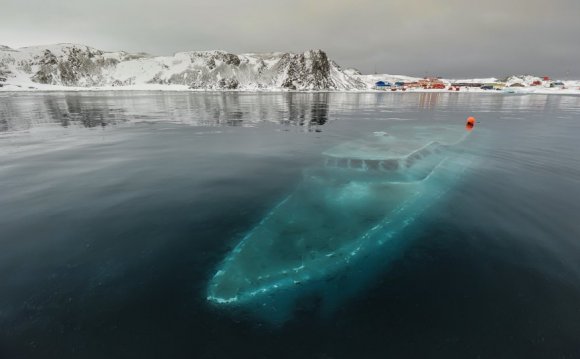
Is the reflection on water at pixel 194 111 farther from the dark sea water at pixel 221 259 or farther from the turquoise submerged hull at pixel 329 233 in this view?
the dark sea water at pixel 221 259

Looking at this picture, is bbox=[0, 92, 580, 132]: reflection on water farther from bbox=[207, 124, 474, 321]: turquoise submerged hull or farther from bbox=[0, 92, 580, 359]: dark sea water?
bbox=[0, 92, 580, 359]: dark sea water

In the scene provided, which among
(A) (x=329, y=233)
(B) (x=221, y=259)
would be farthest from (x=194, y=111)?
(B) (x=221, y=259)

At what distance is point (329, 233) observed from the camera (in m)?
10.3

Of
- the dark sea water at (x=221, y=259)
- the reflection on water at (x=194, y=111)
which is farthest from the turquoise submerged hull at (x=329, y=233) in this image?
the reflection on water at (x=194, y=111)

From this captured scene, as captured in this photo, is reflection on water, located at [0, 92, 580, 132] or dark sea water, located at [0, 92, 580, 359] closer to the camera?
dark sea water, located at [0, 92, 580, 359]

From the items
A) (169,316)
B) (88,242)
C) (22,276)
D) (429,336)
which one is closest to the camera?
(429,336)

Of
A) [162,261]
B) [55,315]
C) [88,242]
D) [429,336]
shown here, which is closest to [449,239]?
[429,336]

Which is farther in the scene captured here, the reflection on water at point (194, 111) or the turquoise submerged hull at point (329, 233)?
the reflection on water at point (194, 111)

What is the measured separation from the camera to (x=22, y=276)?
25.6ft

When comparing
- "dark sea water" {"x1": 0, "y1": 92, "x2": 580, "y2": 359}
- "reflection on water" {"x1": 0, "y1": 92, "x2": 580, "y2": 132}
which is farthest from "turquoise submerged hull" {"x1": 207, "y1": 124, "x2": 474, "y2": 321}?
"reflection on water" {"x1": 0, "y1": 92, "x2": 580, "y2": 132}

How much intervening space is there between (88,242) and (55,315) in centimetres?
336

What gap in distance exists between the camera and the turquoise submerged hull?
7531 mm

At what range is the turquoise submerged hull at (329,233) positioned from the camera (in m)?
7.53

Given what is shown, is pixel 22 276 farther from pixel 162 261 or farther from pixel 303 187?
Answer: pixel 303 187
